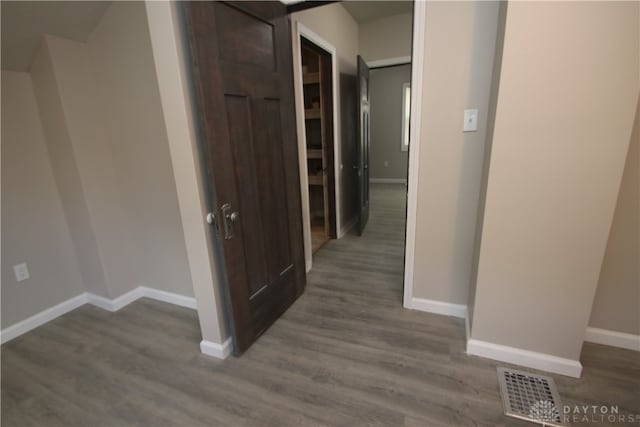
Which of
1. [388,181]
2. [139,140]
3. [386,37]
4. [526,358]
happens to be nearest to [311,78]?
[386,37]

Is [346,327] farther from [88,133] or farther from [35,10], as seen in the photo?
[35,10]

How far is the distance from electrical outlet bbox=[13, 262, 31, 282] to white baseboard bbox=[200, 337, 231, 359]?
4.83ft

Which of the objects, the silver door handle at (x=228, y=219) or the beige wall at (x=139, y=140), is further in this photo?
the beige wall at (x=139, y=140)

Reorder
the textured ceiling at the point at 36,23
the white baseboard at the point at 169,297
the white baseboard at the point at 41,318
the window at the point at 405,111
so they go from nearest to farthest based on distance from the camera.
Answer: the textured ceiling at the point at 36,23, the white baseboard at the point at 41,318, the white baseboard at the point at 169,297, the window at the point at 405,111

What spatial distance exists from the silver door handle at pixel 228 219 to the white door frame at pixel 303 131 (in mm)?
1040

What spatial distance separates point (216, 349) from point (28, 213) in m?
1.72

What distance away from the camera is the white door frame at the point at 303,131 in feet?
8.01

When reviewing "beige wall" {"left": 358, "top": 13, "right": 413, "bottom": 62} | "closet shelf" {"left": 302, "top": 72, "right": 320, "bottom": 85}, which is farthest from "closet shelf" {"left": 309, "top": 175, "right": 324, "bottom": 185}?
"beige wall" {"left": 358, "top": 13, "right": 413, "bottom": 62}

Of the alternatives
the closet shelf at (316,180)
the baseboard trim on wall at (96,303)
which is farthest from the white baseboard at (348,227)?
the baseboard trim on wall at (96,303)

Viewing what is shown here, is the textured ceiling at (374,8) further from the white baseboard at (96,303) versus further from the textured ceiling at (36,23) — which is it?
the white baseboard at (96,303)

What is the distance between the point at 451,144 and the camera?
1.82 meters

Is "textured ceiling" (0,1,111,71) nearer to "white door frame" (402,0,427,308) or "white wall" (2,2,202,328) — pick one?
"white wall" (2,2,202,328)

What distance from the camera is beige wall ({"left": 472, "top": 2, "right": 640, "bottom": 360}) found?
1201 mm

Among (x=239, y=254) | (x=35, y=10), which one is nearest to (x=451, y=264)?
(x=239, y=254)
